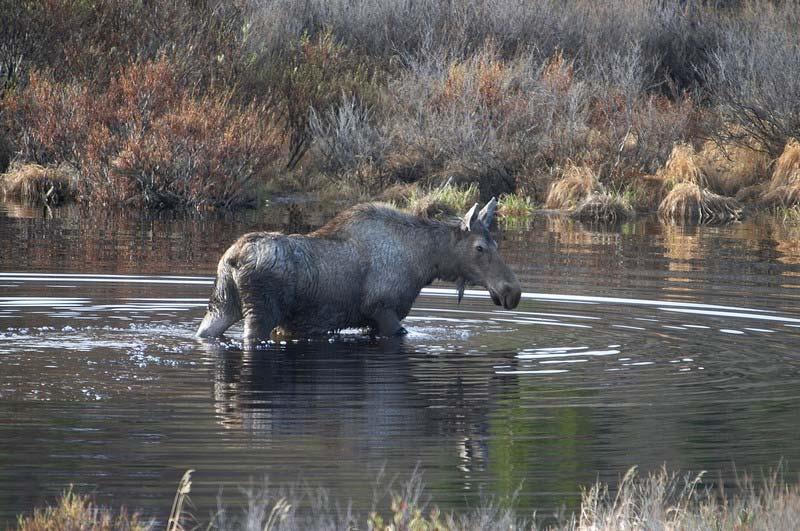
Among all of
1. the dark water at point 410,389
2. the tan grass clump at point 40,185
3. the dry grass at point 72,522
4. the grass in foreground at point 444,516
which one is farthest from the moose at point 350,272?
the tan grass clump at point 40,185

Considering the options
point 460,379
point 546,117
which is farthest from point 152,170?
point 460,379

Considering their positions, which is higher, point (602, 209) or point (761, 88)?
point (761, 88)

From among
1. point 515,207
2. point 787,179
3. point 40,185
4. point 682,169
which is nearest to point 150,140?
point 40,185

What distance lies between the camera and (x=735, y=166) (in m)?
35.7

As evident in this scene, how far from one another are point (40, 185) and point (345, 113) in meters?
7.50

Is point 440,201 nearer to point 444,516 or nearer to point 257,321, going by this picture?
point 257,321

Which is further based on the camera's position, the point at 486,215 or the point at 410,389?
the point at 486,215

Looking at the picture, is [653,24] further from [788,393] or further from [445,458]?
[445,458]

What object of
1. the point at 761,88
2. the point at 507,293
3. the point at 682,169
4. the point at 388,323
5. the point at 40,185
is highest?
the point at 761,88

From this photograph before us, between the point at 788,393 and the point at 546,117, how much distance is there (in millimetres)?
23488

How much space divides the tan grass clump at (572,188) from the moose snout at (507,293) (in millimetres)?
17516

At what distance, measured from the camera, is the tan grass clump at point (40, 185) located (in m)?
32.6

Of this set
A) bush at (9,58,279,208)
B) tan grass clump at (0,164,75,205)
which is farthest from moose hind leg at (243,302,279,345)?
tan grass clump at (0,164,75,205)

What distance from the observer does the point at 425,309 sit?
17.3 metres
